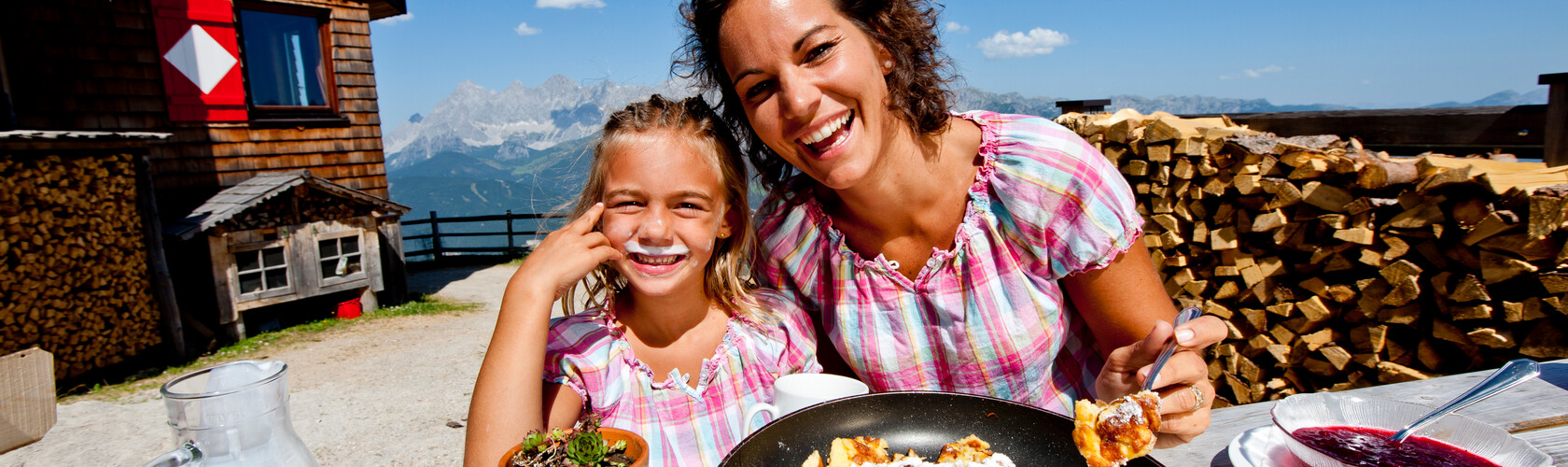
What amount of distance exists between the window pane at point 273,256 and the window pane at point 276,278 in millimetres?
87

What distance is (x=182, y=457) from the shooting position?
901 mm

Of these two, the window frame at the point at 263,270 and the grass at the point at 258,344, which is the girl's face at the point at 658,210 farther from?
the window frame at the point at 263,270

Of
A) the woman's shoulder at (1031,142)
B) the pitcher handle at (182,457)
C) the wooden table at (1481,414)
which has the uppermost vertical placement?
the woman's shoulder at (1031,142)

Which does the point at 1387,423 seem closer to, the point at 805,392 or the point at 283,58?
the point at 805,392

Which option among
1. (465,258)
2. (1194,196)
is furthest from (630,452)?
(465,258)

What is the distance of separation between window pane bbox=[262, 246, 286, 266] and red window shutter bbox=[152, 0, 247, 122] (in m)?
1.65

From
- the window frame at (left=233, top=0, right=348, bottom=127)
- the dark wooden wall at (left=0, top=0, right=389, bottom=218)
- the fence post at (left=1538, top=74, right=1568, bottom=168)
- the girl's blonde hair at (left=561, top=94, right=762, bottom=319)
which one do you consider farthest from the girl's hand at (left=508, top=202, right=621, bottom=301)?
the window frame at (left=233, top=0, right=348, bottom=127)

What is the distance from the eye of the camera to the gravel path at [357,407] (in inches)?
190

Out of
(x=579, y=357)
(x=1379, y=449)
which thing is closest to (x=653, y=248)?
(x=579, y=357)

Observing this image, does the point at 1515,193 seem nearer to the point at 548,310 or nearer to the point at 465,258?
the point at 548,310

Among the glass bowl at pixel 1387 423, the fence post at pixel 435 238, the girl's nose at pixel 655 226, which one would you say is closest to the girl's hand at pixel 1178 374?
the glass bowl at pixel 1387 423

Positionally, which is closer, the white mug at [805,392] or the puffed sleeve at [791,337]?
the white mug at [805,392]

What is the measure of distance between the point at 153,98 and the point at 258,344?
9.38ft

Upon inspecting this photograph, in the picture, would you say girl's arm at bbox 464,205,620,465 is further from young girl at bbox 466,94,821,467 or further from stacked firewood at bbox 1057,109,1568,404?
stacked firewood at bbox 1057,109,1568,404
